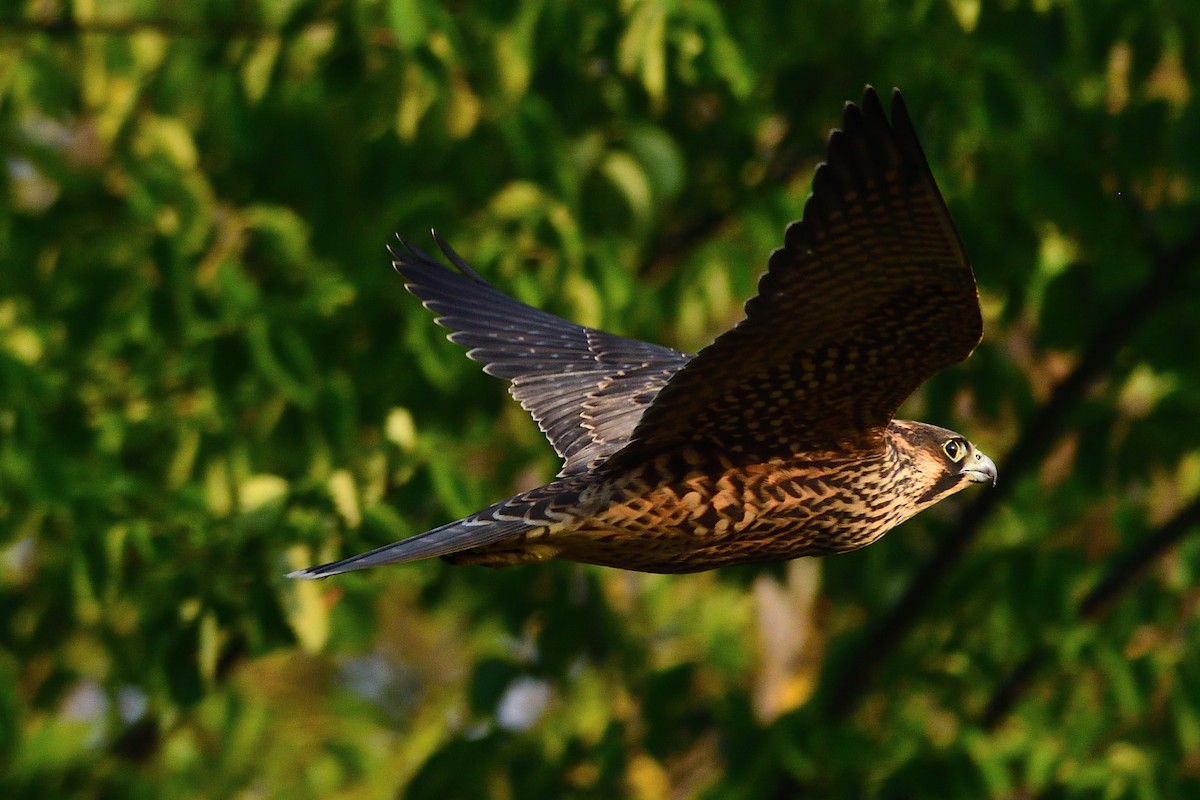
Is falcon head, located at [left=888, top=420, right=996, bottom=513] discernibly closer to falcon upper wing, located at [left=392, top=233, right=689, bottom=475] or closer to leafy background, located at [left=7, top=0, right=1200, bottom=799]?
falcon upper wing, located at [left=392, top=233, right=689, bottom=475]

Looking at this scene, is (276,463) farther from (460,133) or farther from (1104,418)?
(1104,418)

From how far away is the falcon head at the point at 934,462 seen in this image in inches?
156

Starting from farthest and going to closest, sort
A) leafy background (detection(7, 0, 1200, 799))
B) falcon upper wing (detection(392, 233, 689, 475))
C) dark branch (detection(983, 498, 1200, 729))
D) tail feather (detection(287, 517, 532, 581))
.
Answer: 1. dark branch (detection(983, 498, 1200, 729))
2. leafy background (detection(7, 0, 1200, 799))
3. falcon upper wing (detection(392, 233, 689, 475))
4. tail feather (detection(287, 517, 532, 581))

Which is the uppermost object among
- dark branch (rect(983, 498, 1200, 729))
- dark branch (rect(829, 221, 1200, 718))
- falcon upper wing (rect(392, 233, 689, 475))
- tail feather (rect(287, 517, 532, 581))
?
falcon upper wing (rect(392, 233, 689, 475))

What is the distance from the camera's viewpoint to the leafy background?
534 cm

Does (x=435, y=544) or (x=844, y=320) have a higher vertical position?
(x=844, y=320)

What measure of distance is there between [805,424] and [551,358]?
1154 millimetres

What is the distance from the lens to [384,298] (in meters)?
5.85

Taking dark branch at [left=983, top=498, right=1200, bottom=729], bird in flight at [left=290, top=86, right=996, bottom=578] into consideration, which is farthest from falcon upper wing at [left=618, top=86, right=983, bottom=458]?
dark branch at [left=983, top=498, right=1200, bottom=729]

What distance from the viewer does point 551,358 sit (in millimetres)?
4715

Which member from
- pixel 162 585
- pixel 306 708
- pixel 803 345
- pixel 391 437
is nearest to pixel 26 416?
pixel 162 585

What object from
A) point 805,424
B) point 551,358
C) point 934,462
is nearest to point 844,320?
point 805,424

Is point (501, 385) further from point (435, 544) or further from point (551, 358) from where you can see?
point (435, 544)

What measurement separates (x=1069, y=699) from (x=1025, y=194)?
2050 millimetres
